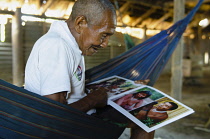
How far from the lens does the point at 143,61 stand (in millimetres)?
1484

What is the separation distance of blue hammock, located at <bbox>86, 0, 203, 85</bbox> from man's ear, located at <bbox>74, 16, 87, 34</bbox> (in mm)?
526

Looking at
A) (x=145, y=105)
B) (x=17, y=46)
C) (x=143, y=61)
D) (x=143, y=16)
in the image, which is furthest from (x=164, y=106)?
(x=143, y=16)

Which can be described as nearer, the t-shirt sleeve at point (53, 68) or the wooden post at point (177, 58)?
the t-shirt sleeve at point (53, 68)

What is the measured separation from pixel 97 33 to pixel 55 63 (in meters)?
0.20

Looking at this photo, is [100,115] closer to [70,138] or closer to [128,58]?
[70,138]

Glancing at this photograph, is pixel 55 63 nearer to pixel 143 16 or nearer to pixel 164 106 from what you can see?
pixel 164 106

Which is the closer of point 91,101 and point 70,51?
point 70,51

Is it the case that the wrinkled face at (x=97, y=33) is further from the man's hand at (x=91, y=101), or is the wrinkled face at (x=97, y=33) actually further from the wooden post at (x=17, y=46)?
the wooden post at (x=17, y=46)

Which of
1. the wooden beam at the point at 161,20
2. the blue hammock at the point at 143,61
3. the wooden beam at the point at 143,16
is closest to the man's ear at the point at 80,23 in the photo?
the blue hammock at the point at 143,61

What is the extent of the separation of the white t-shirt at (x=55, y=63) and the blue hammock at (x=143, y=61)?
1.72 feet

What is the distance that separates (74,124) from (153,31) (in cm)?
561

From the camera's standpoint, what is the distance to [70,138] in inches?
29.8

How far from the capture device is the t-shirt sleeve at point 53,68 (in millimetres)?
681

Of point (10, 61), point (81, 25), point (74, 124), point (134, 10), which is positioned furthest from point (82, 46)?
point (134, 10)
